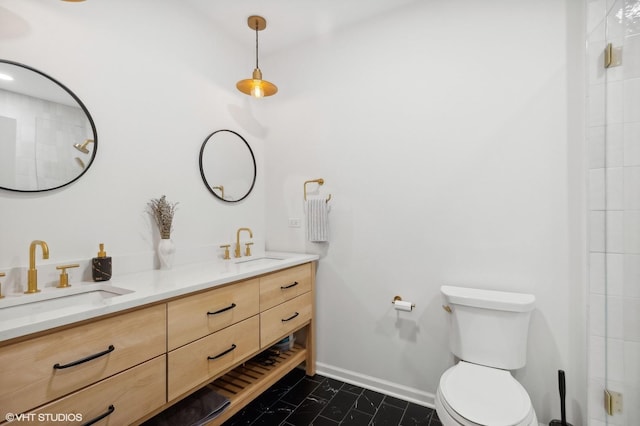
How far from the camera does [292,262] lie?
6.72 feet

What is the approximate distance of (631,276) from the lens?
1377mm

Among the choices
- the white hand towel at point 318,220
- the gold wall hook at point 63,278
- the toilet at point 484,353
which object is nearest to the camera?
the toilet at point 484,353

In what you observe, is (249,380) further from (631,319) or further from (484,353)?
(631,319)

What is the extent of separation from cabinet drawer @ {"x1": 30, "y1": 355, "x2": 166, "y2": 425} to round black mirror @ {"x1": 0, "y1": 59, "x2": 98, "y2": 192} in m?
0.94

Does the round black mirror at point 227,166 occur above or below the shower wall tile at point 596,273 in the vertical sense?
above

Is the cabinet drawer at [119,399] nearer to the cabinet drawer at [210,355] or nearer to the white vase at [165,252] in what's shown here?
the cabinet drawer at [210,355]

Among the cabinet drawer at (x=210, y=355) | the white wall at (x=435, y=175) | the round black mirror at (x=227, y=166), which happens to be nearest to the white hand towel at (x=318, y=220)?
the white wall at (x=435, y=175)

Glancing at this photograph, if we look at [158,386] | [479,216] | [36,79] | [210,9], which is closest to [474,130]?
[479,216]

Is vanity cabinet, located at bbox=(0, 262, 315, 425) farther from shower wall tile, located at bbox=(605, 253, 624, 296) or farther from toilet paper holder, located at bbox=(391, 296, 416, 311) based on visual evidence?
shower wall tile, located at bbox=(605, 253, 624, 296)

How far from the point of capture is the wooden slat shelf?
1.70 metres

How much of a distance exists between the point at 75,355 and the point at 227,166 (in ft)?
5.25

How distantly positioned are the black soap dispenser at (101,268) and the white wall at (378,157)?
0.27 ft

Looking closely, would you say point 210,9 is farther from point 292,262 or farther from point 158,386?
point 158,386

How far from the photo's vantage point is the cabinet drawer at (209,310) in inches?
51.8
